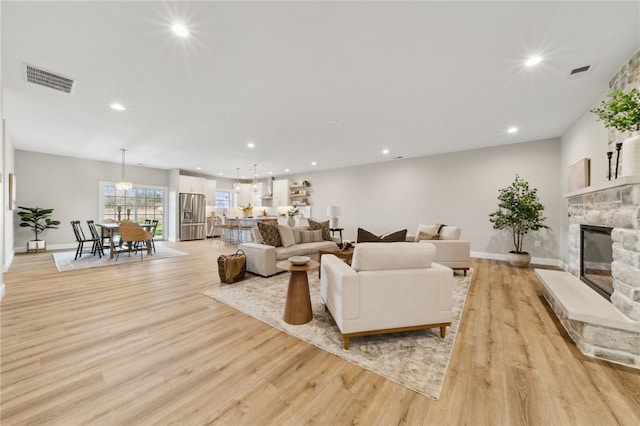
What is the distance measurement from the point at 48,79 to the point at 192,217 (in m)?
7.10

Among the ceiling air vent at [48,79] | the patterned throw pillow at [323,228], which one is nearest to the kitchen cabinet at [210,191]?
the patterned throw pillow at [323,228]

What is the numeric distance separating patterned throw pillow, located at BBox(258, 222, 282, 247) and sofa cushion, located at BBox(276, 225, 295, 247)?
8 centimetres

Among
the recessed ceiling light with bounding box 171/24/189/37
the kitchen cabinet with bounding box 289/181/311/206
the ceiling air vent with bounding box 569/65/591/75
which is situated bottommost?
the kitchen cabinet with bounding box 289/181/311/206

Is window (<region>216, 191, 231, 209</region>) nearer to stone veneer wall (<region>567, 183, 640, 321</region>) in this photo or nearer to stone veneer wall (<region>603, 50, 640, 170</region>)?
stone veneer wall (<region>567, 183, 640, 321</region>)

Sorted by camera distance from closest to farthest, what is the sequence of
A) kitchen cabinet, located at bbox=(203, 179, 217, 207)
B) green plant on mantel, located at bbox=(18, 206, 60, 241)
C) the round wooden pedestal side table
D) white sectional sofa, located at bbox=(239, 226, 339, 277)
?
the round wooden pedestal side table < white sectional sofa, located at bbox=(239, 226, 339, 277) < green plant on mantel, located at bbox=(18, 206, 60, 241) < kitchen cabinet, located at bbox=(203, 179, 217, 207)

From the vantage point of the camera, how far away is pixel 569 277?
3166 millimetres

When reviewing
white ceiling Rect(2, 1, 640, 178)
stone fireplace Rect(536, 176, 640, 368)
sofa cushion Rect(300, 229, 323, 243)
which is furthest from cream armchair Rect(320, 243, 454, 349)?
→ sofa cushion Rect(300, 229, 323, 243)

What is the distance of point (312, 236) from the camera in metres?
5.41

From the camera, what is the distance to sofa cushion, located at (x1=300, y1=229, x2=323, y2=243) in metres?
5.32

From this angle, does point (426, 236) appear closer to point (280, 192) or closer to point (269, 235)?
point (269, 235)

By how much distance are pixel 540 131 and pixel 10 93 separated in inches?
340

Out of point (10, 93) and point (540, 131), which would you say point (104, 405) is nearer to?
point (10, 93)

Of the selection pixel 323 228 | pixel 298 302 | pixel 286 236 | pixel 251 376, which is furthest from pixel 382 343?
pixel 323 228

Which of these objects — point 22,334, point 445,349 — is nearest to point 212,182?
point 22,334
